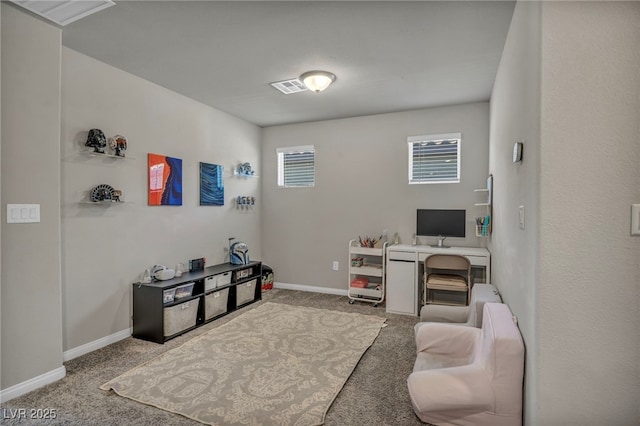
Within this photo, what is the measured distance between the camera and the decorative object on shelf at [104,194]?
2.81 m

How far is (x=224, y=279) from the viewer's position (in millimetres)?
3850

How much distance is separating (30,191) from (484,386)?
3.12 m

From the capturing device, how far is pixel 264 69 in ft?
9.96

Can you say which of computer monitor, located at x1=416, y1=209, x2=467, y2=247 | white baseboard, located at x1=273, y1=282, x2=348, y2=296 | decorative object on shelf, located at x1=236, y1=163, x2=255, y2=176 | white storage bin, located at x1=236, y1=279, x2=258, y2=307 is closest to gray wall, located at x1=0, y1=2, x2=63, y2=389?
white storage bin, located at x1=236, y1=279, x2=258, y2=307

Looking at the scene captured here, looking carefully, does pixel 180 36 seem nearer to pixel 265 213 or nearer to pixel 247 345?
pixel 247 345

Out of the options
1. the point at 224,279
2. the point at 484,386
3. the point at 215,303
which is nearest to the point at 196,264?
the point at 224,279

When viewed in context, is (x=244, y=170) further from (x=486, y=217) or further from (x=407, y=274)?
(x=486, y=217)

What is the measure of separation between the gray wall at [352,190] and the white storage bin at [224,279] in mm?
1326

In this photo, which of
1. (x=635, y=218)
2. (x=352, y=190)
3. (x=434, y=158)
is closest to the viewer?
(x=635, y=218)

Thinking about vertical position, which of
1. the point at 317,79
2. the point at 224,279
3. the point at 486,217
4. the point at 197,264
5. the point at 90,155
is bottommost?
the point at 224,279

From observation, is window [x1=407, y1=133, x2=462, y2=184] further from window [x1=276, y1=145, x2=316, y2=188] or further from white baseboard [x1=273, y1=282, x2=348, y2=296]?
white baseboard [x1=273, y1=282, x2=348, y2=296]

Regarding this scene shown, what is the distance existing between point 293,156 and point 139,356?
341 cm

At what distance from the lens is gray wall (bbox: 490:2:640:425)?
4.23 feet

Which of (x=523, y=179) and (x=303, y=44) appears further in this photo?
(x=303, y=44)
